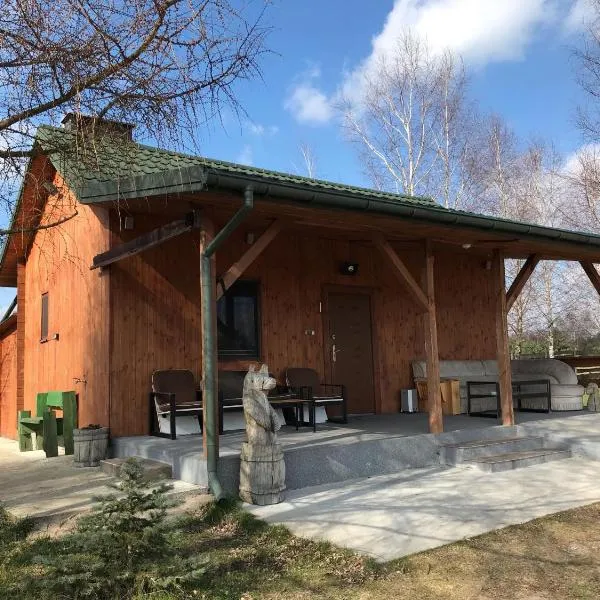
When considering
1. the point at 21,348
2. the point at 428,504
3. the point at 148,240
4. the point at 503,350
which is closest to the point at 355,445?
the point at 428,504

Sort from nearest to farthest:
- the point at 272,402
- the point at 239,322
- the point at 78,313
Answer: the point at 272,402 → the point at 78,313 → the point at 239,322

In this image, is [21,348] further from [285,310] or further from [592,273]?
[592,273]

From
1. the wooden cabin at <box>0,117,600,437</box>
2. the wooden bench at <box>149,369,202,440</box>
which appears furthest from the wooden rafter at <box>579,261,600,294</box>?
the wooden bench at <box>149,369,202,440</box>

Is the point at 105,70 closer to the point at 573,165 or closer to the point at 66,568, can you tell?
the point at 66,568

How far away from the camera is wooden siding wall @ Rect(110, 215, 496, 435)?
23.7 ft

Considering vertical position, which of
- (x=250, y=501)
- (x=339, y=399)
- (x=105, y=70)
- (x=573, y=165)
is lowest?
(x=250, y=501)

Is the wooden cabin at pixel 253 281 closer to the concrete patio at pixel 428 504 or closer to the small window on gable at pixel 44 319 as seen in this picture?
the small window on gable at pixel 44 319

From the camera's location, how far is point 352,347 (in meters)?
9.27

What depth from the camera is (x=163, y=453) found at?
6039mm

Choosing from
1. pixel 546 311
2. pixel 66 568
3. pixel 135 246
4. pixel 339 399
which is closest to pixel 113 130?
pixel 66 568

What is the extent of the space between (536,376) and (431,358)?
349 cm

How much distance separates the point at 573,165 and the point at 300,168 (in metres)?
9.64

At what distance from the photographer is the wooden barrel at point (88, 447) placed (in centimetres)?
651

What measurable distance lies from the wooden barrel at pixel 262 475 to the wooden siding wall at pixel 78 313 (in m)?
2.48
